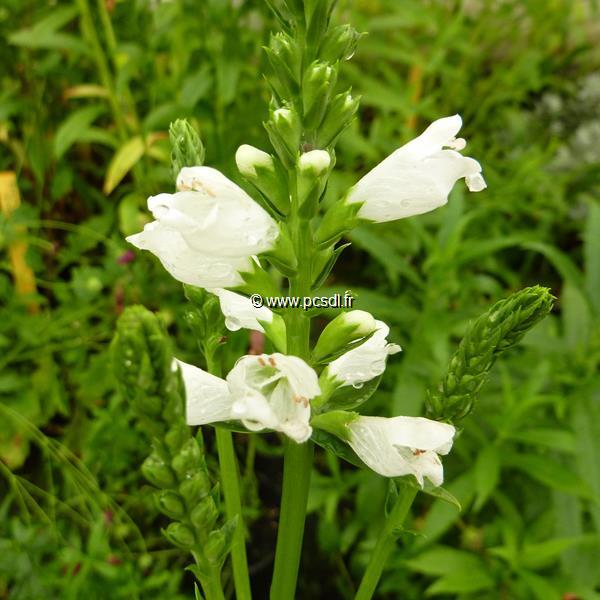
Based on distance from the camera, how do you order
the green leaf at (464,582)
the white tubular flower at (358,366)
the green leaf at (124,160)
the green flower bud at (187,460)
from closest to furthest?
1. the green flower bud at (187,460)
2. the white tubular flower at (358,366)
3. the green leaf at (464,582)
4. the green leaf at (124,160)

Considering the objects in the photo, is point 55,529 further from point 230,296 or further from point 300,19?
point 300,19

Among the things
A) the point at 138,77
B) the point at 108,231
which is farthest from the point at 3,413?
the point at 138,77

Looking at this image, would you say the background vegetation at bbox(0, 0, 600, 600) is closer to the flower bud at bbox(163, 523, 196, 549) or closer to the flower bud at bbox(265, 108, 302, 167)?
the flower bud at bbox(163, 523, 196, 549)

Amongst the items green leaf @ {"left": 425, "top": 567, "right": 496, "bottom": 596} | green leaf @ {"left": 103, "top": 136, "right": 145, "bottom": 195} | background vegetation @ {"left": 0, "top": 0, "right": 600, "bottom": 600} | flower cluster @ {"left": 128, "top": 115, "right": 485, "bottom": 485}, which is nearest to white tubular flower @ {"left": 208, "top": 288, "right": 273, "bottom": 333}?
flower cluster @ {"left": 128, "top": 115, "right": 485, "bottom": 485}

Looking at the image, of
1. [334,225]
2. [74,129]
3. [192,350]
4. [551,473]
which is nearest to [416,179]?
[334,225]

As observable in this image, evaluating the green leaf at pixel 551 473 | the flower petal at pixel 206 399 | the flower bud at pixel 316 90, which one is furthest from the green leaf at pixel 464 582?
the flower bud at pixel 316 90

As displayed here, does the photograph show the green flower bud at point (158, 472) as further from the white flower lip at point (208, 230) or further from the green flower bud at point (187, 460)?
the white flower lip at point (208, 230)
